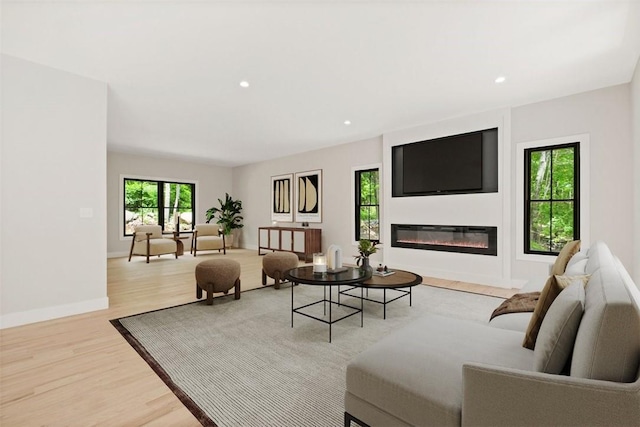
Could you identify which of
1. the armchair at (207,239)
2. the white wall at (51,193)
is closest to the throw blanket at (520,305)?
the white wall at (51,193)

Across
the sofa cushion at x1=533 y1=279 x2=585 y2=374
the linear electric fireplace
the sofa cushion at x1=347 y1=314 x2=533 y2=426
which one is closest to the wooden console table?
the linear electric fireplace

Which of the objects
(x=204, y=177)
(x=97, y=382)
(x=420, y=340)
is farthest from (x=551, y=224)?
(x=204, y=177)

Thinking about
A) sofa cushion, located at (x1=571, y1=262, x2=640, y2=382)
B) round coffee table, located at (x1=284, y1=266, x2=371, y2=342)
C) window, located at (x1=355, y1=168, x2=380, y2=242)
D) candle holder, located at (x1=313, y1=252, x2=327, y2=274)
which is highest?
window, located at (x1=355, y1=168, x2=380, y2=242)

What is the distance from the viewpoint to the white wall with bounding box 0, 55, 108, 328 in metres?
2.92

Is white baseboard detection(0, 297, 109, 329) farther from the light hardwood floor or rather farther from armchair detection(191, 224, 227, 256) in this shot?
armchair detection(191, 224, 227, 256)

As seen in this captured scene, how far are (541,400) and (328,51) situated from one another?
9.47 feet

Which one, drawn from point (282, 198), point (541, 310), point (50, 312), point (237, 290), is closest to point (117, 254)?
point (282, 198)

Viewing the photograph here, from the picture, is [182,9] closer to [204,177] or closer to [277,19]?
[277,19]

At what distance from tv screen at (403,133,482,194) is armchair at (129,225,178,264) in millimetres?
5350

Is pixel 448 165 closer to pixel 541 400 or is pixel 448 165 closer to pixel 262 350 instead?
pixel 262 350

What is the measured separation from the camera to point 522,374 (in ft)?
3.19

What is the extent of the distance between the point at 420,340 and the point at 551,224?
368cm

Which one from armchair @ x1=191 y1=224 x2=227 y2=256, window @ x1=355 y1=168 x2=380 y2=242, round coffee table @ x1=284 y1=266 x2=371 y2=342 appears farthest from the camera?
armchair @ x1=191 y1=224 x2=227 y2=256

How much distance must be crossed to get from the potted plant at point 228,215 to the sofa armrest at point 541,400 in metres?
8.49
